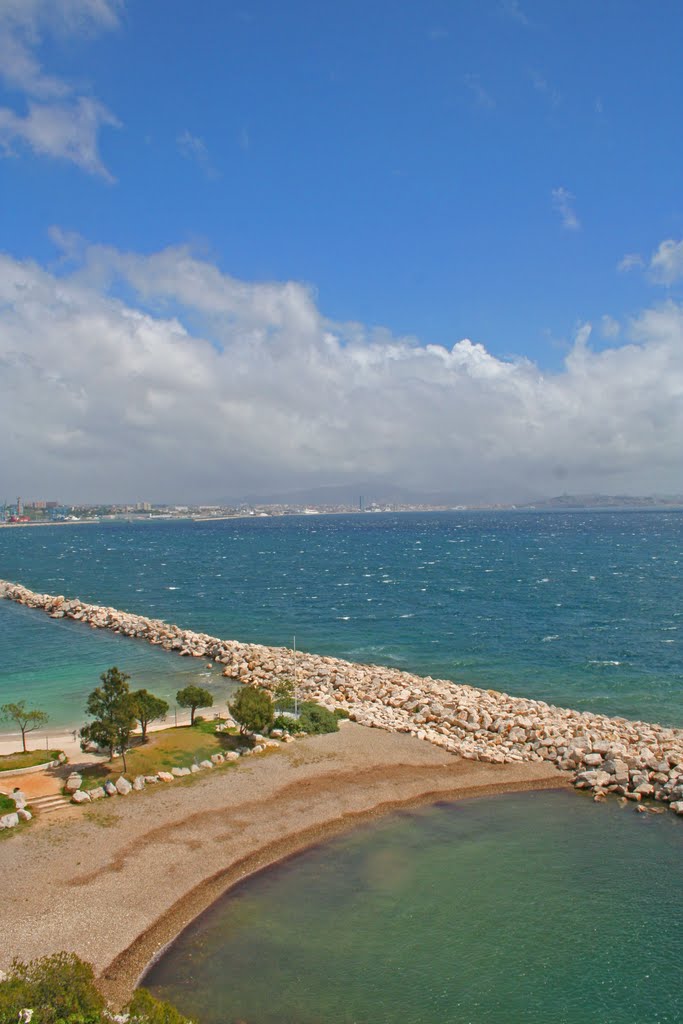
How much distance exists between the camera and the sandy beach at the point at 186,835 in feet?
63.9

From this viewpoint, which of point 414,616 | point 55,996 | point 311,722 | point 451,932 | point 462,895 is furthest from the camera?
point 414,616

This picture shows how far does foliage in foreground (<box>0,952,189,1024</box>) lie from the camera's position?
13008mm

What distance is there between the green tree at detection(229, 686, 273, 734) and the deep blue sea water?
12243mm

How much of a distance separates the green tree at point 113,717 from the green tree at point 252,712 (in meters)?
5.76

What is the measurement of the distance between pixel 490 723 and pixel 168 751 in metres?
17.9

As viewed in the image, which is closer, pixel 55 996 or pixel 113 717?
pixel 55 996

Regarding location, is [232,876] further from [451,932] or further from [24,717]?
[24,717]

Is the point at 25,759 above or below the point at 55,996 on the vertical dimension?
below

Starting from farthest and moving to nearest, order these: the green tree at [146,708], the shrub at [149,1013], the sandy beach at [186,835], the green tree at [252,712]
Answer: the green tree at [252,712], the green tree at [146,708], the sandy beach at [186,835], the shrub at [149,1013]

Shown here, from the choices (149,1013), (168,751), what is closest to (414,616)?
(168,751)

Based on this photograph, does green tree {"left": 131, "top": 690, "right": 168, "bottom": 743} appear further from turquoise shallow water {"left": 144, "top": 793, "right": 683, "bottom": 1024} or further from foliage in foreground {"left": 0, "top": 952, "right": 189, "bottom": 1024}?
foliage in foreground {"left": 0, "top": 952, "right": 189, "bottom": 1024}

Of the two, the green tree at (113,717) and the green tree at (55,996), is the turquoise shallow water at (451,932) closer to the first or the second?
the green tree at (55,996)

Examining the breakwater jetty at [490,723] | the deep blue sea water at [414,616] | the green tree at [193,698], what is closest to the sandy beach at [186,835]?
the breakwater jetty at [490,723]

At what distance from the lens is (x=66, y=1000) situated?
13.5 meters
